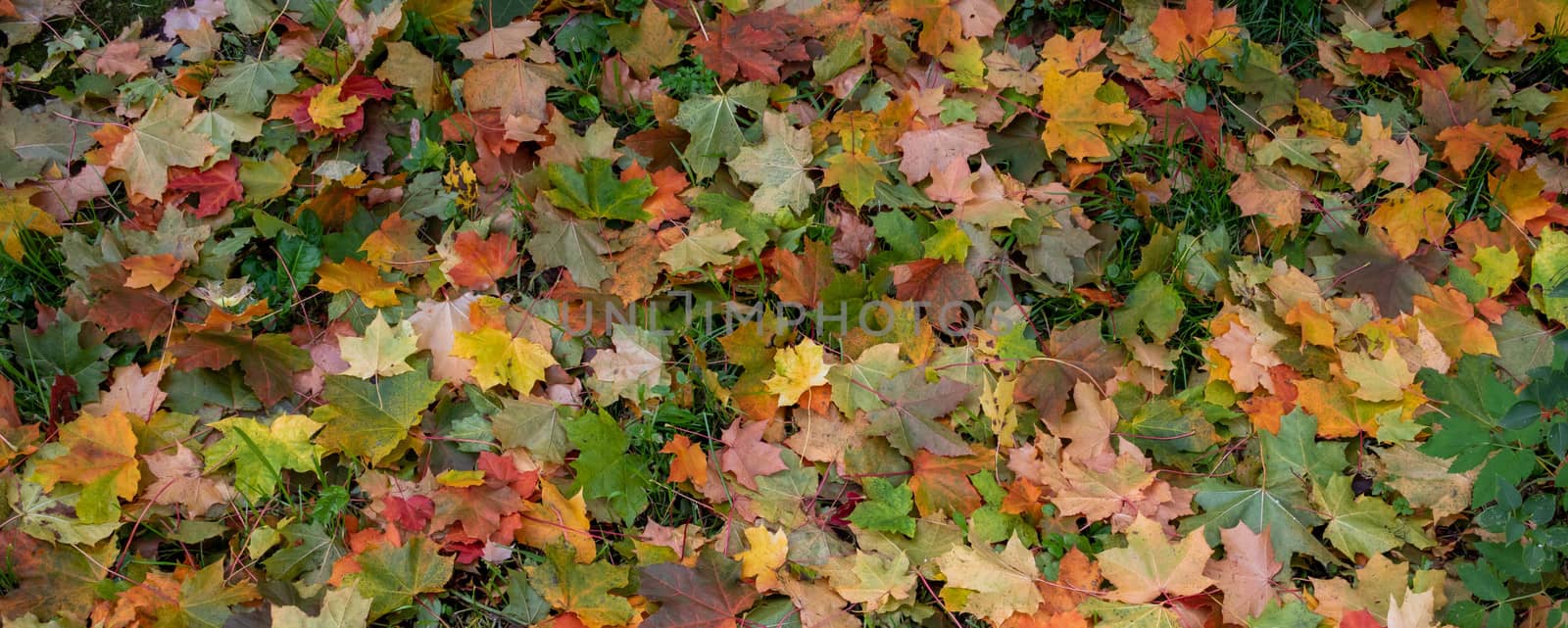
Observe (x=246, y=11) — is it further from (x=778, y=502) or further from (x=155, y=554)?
(x=778, y=502)

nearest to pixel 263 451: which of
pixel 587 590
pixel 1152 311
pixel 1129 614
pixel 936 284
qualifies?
pixel 587 590

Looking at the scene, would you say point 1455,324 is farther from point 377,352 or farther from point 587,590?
point 377,352

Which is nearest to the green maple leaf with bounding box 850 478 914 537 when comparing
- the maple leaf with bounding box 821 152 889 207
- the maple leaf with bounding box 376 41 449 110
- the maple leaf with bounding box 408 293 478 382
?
the maple leaf with bounding box 821 152 889 207

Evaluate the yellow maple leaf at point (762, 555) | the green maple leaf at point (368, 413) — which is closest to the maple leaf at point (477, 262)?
the green maple leaf at point (368, 413)

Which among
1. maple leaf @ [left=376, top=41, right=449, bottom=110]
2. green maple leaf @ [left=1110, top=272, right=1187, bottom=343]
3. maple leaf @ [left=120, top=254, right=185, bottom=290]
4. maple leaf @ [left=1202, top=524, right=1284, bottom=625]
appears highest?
maple leaf @ [left=376, top=41, right=449, bottom=110]

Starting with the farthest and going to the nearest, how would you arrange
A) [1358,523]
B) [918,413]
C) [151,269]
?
[151,269]
[918,413]
[1358,523]

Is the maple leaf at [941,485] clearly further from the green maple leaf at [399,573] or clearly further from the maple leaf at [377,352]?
the maple leaf at [377,352]

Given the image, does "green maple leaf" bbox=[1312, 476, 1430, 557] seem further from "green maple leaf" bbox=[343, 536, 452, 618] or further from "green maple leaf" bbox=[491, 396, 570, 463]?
"green maple leaf" bbox=[343, 536, 452, 618]
